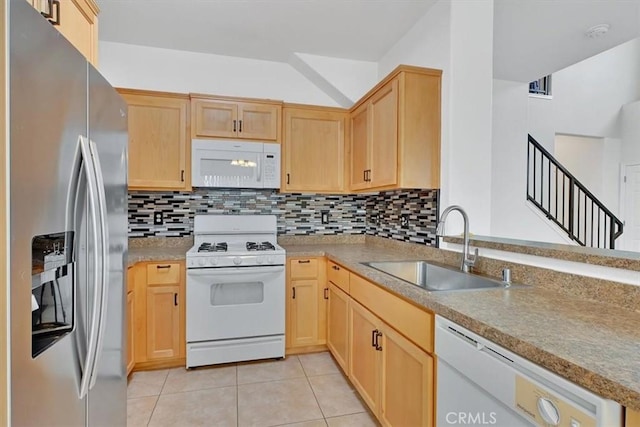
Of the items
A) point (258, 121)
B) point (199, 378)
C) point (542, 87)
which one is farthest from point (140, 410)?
point (542, 87)

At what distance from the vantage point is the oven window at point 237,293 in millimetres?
2555

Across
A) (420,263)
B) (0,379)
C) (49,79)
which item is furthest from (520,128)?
(0,379)

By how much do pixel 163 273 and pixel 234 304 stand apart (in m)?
0.57

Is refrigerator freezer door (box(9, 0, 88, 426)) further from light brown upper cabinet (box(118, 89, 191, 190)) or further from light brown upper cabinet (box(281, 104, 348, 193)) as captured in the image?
light brown upper cabinet (box(281, 104, 348, 193))

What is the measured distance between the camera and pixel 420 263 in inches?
87.9

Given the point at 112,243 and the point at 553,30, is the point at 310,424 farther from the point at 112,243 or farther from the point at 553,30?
the point at 553,30

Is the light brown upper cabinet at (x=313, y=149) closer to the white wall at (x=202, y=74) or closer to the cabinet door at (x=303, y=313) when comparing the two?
the white wall at (x=202, y=74)

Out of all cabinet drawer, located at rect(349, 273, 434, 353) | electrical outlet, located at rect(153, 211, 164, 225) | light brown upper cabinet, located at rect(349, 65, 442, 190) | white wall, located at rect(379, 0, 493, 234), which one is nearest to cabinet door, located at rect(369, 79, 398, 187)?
light brown upper cabinet, located at rect(349, 65, 442, 190)

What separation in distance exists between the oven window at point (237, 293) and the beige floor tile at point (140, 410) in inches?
27.6

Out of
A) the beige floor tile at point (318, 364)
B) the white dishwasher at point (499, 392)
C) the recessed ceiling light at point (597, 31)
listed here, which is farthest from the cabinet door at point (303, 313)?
the recessed ceiling light at point (597, 31)

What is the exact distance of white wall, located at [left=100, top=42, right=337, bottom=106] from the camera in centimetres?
286

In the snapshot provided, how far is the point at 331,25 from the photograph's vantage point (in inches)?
102

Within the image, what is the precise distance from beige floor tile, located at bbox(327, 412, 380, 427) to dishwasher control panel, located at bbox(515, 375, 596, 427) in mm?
1257

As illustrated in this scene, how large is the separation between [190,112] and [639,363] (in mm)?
2950
